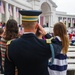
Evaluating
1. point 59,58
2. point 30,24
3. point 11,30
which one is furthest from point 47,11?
point 30,24

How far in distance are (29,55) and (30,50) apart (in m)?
0.05

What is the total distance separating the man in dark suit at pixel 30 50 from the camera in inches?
105

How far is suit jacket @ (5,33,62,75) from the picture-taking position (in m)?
2.68

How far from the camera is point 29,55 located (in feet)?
8.79

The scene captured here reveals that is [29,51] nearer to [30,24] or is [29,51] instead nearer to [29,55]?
[29,55]

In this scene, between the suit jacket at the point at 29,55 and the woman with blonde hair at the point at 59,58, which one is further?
the woman with blonde hair at the point at 59,58

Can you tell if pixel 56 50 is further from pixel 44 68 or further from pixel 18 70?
pixel 18 70

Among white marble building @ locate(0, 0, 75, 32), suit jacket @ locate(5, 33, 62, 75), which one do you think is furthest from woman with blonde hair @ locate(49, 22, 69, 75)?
white marble building @ locate(0, 0, 75, 32)

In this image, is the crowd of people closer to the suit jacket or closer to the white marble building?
the suit jacket

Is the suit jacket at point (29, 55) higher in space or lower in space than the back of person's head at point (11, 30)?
lower

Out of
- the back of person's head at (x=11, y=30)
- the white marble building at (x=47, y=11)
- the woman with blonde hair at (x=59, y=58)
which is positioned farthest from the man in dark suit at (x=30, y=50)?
the white marble building at (x=47, y=11)

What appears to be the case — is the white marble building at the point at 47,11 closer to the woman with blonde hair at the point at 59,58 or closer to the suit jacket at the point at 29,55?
the woman with blonde hair at the point at 59,58

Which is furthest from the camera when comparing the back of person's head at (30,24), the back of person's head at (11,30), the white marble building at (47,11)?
the white marble building at (47,11)

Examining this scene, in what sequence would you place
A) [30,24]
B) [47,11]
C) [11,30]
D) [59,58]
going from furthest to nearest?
1. [47,11]
2. [11,30]
3. [59,58]
4. [30,24]
